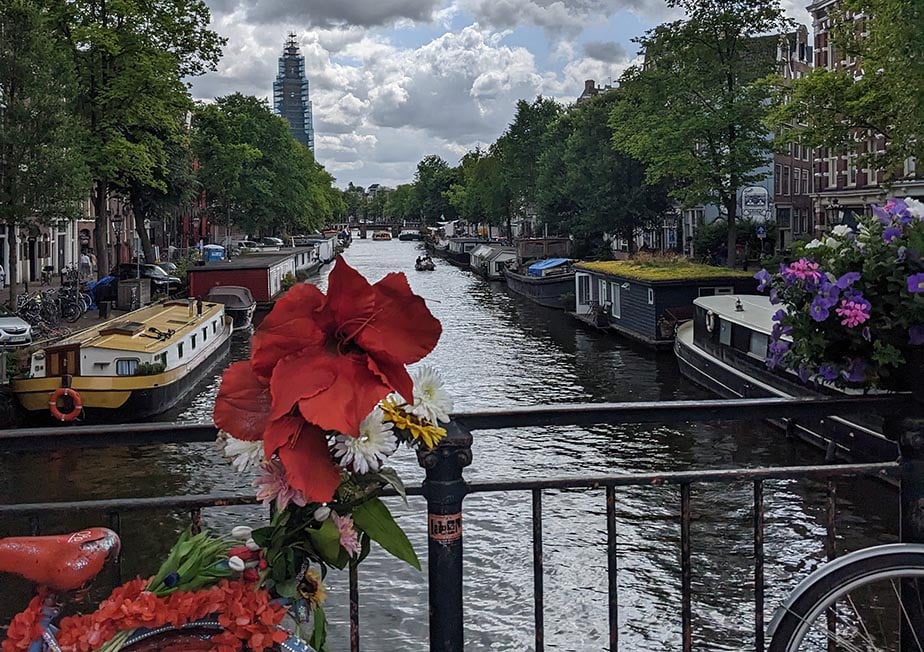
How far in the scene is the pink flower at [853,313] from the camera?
3377 mm

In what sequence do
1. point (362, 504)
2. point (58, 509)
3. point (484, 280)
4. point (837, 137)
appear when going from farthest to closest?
point (484, 280) → point (837, 137) → point (58, 509) → point (362, 504)

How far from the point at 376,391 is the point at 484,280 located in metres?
69.2

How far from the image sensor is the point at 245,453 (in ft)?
8.00

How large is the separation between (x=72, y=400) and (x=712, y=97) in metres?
26.3

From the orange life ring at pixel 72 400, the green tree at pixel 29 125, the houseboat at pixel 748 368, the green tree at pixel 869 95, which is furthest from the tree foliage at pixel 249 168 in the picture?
the orange life ring at pixel 72 400

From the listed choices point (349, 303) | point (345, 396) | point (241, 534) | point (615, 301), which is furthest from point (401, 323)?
point (615, 301)

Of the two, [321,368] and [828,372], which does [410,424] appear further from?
[828,372]

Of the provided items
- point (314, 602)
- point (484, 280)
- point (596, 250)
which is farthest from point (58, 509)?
point (484, 280)

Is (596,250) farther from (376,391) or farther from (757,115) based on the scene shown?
(376,391)

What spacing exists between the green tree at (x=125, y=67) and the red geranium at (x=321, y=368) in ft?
104

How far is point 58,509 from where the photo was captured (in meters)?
3.14

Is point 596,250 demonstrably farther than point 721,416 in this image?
Yes

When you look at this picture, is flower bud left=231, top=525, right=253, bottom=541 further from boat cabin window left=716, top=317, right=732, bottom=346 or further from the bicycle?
boat cabin window left=716, top=317, right=732, bottom=346

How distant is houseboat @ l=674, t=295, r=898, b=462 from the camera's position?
53.7 ft
